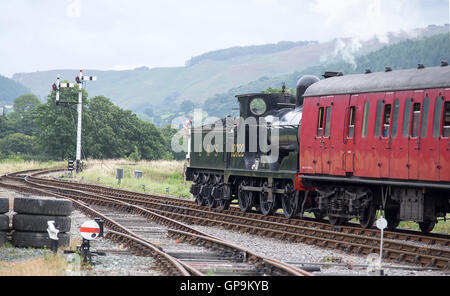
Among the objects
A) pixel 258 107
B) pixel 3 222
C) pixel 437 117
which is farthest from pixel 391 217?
pixel 3 222

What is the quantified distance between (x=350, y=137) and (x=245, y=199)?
7.35 metres

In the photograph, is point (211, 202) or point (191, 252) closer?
point (191, 252)

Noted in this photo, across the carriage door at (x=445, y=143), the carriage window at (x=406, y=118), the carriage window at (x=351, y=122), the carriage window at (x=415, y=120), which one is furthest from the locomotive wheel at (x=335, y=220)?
the carriage door at (x=445, y=143)

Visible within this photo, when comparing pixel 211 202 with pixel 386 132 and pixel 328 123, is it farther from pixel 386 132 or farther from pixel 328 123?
pixel 386 132

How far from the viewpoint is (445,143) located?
1424cm

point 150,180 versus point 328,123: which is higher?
point 328,123

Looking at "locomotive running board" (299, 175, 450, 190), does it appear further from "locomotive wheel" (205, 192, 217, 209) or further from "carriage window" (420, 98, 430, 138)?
"locomotive wheel" (205, 192, 217, 209)

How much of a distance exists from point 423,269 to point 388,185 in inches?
164

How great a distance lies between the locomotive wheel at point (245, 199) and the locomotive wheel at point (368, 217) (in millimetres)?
6144

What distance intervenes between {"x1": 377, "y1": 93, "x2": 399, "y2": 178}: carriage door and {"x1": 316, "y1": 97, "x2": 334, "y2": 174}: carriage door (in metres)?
2.03

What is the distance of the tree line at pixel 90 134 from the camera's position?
280 feet

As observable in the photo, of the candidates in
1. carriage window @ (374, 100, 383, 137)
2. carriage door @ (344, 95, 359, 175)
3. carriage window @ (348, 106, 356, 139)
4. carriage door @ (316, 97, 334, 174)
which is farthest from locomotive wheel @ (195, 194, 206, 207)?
carriage window @ (374, 100, 383, 137)

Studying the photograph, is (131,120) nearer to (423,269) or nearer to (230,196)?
(230,196)

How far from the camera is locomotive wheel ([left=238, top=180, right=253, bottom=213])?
2335 centimetres
